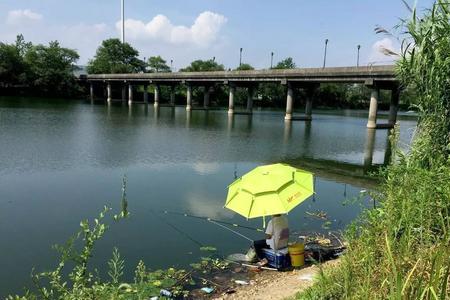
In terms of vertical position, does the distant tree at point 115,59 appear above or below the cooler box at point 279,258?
above

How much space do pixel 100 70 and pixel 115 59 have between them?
37.8 feet

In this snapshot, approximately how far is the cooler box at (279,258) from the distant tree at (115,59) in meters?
89.8

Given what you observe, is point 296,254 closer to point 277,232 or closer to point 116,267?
point 277,232

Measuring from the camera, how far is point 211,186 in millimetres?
13305

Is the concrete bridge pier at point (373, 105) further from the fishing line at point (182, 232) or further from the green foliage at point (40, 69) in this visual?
the green foliage at point (40, 69)

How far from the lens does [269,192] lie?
6.60 m

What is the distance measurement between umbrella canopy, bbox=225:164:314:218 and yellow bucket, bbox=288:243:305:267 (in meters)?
1.19

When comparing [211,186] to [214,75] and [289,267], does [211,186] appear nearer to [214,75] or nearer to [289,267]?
[289,267]

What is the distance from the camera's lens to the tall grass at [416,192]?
169 inches

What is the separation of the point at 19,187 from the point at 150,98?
76.4 meters

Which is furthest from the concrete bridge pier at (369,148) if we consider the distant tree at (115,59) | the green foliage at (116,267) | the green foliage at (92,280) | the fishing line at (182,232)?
the distant tree at (115,59)

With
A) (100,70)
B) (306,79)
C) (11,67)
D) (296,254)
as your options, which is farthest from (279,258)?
(100,70)

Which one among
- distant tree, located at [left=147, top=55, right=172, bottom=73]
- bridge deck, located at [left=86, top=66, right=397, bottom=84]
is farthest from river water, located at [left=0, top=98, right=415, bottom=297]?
distant tree, located at [left=147, top=55, right=172, bottom=73]

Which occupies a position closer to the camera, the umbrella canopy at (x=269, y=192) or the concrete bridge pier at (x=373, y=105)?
the umbrella canopy at (x=269, y=192)
